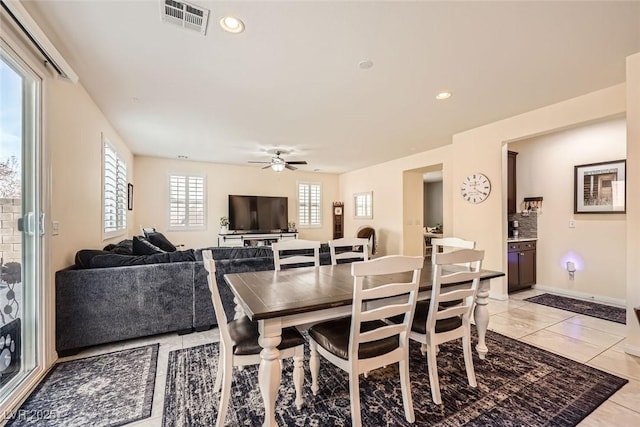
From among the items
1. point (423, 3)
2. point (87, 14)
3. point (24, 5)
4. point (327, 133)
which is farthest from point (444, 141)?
point (24, 5)

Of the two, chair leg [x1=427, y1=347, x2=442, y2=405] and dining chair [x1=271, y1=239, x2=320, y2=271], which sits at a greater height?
dining chair [x1=271, y1=239, x2=320, y2=271]

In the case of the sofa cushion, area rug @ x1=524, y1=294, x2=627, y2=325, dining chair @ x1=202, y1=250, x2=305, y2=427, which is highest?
the sofa cushion

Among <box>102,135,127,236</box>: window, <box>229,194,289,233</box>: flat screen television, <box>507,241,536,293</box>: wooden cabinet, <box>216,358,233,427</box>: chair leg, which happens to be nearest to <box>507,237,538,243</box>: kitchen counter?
<box>507,241,536,293</box>: wooden cabinet

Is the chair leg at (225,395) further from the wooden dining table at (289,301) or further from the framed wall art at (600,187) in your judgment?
the framed wall art at (600,187)

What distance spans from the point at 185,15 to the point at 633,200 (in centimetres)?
401

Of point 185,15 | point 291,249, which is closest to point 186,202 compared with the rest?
point 291,249

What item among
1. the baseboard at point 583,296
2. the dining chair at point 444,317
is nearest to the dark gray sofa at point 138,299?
the dining chair at point 444,317

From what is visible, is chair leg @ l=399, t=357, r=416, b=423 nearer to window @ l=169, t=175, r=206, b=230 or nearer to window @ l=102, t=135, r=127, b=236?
window @ l=102, t=135, r=127, b=236

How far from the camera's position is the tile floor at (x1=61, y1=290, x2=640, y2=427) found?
1755 mm

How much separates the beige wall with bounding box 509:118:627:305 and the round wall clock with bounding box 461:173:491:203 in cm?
129

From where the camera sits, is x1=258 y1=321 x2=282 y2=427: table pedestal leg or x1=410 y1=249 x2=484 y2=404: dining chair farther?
x1=410 y1=249 x2=484 y2=404: dining chair

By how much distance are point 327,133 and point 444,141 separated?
7.40 feet

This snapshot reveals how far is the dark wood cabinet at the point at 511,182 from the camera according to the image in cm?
469

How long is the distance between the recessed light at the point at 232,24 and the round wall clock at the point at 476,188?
388cm
